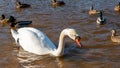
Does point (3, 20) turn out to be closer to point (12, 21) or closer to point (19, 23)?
point (12, 21)

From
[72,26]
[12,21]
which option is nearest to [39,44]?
[72,26]

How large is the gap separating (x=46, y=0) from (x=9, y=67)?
8.37 metres

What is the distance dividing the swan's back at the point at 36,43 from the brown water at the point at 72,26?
0.73 ft

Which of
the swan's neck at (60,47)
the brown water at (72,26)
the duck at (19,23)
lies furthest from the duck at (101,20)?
the swan's neck at (60,47)

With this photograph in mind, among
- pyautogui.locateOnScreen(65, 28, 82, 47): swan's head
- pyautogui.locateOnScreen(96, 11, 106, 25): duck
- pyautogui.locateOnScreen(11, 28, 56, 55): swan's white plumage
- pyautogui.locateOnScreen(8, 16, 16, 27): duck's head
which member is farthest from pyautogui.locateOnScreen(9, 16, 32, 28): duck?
pyautogui.locateOnScreen(65, 28, 82, 47): swan's head

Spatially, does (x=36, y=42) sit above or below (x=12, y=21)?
above

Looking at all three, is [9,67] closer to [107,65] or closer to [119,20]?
[107,65]

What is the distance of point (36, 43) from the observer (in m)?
11.5

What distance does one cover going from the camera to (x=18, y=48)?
41.1ft

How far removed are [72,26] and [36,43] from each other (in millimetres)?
3423

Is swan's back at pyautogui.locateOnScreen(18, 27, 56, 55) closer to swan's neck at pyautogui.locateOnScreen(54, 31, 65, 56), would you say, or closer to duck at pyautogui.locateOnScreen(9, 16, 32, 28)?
swan's neck at pyautogui.locateOnScreen(54, 31, 65, 56)

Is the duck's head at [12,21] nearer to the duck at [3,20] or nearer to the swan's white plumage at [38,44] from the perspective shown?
the duck at [3,20]

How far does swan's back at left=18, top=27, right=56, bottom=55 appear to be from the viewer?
37.3ft

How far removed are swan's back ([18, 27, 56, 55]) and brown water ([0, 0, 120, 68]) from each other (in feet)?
0.73
